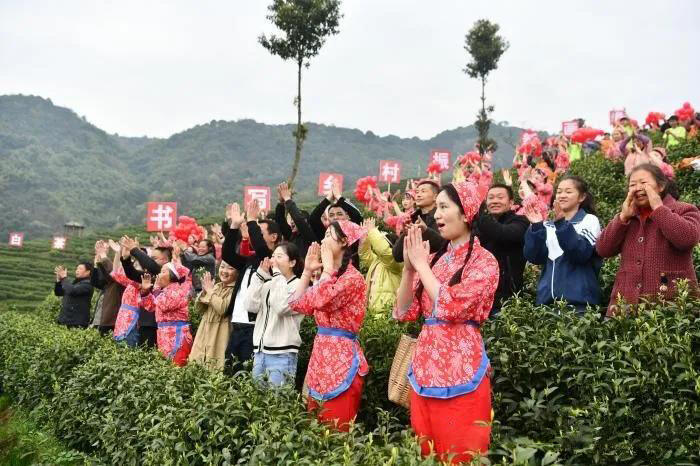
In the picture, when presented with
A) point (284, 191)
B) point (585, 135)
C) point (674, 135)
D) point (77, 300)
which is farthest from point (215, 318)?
point (585, 135)

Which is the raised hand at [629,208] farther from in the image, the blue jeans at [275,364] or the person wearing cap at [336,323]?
the blue jeans at [275,364]

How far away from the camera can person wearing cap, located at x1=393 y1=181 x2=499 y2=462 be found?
278 cm

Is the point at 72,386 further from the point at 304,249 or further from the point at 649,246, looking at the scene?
the point at 649,246

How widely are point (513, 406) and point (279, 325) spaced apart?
1.74 meters

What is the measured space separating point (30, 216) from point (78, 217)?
477cm

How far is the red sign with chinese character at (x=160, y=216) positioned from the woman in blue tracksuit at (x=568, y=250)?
30.6 feet

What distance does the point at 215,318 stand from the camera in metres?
5.38

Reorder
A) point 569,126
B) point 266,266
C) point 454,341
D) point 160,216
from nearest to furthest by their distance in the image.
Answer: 1. point 454,341
2. point 266,266
3. point 160,216
4. point 569,126

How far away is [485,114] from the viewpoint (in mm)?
29297

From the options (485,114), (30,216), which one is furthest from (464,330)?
(30,216)

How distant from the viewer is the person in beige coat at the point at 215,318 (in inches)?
210

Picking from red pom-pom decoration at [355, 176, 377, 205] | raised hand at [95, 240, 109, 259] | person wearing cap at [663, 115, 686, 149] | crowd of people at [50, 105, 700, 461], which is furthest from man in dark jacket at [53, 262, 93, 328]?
person wearing cap at [663, 115, 686, 149]

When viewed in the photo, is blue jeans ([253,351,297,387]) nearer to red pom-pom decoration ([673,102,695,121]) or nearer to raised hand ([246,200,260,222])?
raised hand ([246,200,260,222])

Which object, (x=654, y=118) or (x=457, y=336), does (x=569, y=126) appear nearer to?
(x=654, y=118)
